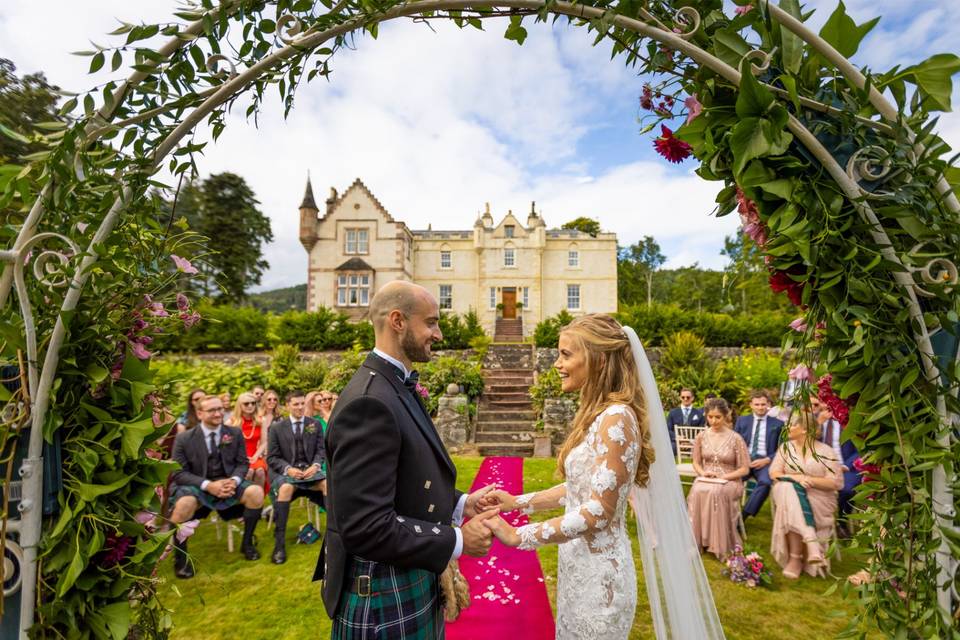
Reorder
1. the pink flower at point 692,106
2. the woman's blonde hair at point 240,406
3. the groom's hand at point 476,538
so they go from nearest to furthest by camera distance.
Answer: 1. the pink flower at point 692,106
2. the groom's hand at point 476,538
3. the woman's blonde hair at point 240,406

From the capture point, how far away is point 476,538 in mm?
2287

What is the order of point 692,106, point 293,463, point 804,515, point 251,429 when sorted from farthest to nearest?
point 251,429
point 293,463
point 804,515
point 692,106

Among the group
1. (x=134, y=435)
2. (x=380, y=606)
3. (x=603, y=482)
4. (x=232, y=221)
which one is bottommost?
(x=380, y=606)

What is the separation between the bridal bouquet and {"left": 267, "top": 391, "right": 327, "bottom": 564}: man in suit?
5.32m

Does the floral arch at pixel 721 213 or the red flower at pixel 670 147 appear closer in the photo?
the floral arch at pixel 721 213

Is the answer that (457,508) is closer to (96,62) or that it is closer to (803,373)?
(803,373)

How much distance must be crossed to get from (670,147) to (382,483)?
7.31 feet

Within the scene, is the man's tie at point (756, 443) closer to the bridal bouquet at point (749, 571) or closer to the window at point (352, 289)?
the bridal bouquet at point (749, 571)

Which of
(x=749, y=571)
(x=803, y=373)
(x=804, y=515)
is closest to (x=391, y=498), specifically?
(x=803, y=373)

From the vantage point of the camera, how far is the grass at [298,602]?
4.34 meters

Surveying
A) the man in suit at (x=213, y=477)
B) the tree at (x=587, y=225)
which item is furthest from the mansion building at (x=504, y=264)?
the man in suit at (x=213, y=477)

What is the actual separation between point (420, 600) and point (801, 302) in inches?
87.8

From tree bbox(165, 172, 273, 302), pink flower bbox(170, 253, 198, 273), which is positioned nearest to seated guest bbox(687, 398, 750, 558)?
pink flower bbox(170, 253, 198, 273)

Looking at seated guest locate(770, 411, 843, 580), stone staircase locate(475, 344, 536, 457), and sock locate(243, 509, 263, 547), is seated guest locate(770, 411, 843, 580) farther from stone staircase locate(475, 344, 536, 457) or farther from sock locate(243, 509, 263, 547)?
stone staircase locate(475, 344, 536, 457)
